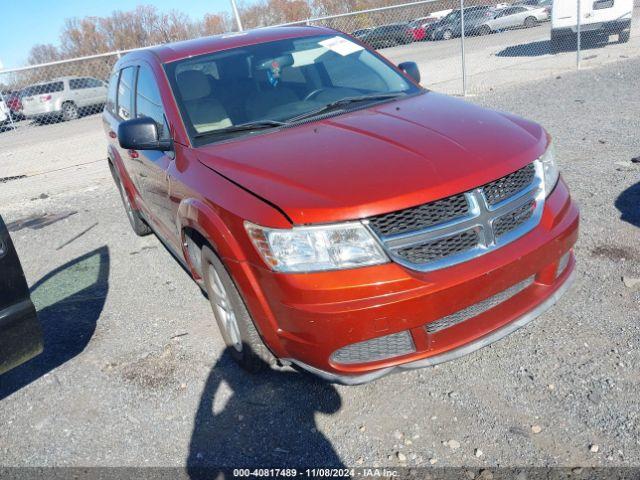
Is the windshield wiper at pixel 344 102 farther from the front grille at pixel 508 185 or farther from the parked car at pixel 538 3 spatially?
the parked car at pixel 538 3

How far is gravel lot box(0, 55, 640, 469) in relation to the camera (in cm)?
256

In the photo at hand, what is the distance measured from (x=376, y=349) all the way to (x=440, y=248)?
54cm

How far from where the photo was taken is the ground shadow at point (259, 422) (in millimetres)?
2611

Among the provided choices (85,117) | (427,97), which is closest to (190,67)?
(427,97)

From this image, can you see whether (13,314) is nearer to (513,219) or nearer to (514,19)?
(513,219)

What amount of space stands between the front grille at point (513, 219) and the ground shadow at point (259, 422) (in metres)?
1.17

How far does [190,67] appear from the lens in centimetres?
375

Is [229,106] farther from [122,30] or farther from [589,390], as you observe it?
[122,30]

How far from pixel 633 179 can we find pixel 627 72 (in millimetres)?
7048

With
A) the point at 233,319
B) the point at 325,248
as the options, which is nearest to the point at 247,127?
the point at 233,319

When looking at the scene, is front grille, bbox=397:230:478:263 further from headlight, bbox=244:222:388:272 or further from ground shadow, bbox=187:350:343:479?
ground shadow, bbox=187:350:343:479

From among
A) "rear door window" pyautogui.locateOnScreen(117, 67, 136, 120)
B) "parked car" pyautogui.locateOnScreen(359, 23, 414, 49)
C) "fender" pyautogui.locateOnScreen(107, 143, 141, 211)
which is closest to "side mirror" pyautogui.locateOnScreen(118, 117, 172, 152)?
"rear door window" pyautogui.locateOnScreen(117, 67, 136, 120)

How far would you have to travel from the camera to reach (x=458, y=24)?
22.9 meters

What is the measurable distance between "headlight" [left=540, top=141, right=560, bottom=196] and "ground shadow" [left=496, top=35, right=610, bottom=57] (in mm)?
14006
